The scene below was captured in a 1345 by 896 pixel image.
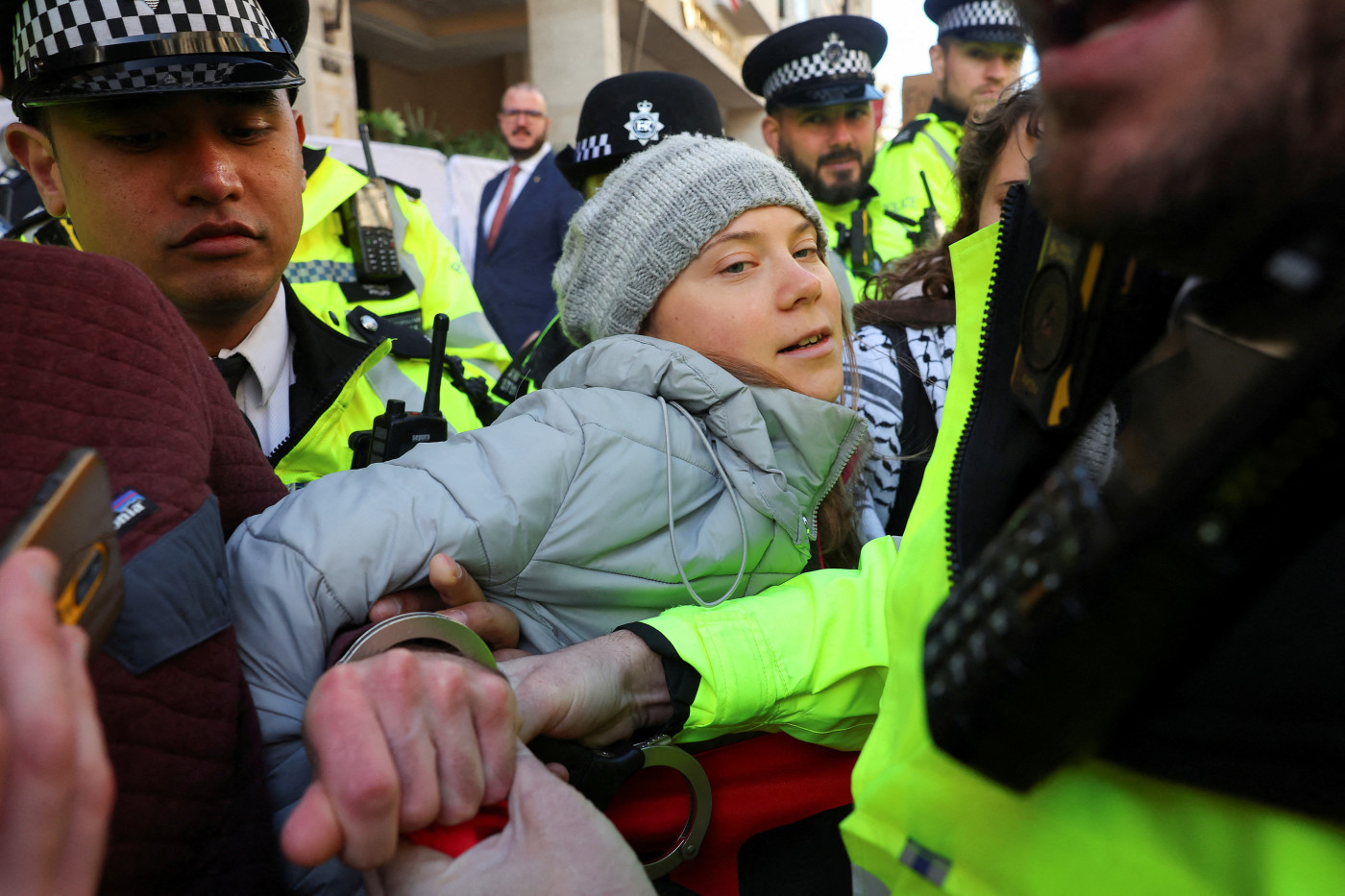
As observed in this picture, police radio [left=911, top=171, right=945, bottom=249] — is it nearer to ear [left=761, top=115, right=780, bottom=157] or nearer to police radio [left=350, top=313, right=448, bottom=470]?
ear [left=761, top=115, right=780, bottom=157]

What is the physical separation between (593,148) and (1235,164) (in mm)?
2875

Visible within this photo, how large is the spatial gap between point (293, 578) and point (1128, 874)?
93cm

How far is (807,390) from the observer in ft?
5.40

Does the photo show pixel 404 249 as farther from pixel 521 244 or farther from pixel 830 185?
pixel 521 244

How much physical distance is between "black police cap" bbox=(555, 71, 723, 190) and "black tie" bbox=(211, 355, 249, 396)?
1.66 m

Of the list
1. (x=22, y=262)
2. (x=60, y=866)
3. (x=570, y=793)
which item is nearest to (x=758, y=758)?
(x=570, y=793)

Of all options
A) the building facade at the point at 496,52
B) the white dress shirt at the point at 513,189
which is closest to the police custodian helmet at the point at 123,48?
the white dress shirt at the point at 513,189

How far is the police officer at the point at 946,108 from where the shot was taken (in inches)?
170

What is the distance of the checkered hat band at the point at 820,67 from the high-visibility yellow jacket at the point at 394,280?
6.93 feet

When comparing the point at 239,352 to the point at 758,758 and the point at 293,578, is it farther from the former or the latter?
the point at 758,758

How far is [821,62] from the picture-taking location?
4.09m

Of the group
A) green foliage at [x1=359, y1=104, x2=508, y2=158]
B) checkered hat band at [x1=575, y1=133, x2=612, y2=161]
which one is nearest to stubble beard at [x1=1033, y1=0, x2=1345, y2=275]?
checkered hat band at [x1=575, y1=133, x2=612, y2=161]

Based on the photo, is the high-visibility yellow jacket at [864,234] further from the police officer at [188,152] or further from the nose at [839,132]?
the police officer at [188,152]

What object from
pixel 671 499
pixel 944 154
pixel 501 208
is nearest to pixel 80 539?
pixel 671 499
